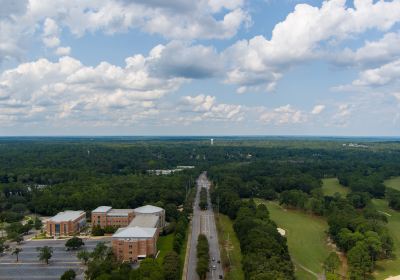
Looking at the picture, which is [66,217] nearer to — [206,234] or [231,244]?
[206,234]

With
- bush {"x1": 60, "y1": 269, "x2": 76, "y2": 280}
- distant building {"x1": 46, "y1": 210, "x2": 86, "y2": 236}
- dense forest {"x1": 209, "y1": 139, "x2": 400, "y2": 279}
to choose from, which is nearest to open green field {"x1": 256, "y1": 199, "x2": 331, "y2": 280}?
dense forest {"x1": 209, "y1": 139, "x2": 400, "y2": 279}

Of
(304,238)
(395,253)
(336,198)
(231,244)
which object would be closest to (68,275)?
(231,244)

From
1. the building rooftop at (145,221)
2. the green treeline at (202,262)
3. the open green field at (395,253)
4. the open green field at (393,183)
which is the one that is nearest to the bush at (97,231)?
the building rooftop at (145,221)

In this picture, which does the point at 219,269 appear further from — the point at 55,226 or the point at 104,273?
the point at 55,226

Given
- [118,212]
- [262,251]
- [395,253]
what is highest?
[262,251]

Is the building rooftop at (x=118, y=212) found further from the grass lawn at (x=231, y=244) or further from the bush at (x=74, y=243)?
the grass lawn at (x=231, y=244)
